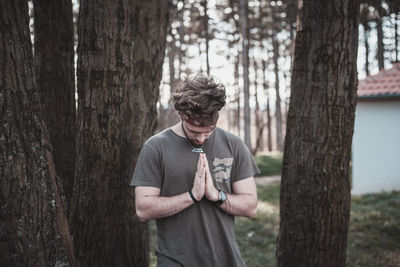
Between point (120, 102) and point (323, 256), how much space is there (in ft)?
7.93

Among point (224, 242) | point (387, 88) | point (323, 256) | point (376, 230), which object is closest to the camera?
point (224, 242)

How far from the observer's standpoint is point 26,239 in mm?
2373

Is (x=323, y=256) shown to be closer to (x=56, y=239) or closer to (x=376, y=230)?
(x=56, y=239)

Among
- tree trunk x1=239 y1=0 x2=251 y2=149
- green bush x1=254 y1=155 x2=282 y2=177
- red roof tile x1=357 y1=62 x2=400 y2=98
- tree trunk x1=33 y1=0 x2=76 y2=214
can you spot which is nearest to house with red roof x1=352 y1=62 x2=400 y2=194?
red roof tile x1=357 y1=62 x2=400 y2=98

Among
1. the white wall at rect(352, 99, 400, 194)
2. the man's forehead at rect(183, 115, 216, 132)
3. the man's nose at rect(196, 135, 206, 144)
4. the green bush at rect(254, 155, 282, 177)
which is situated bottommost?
the green bush at rect(254, 155, 282, 177)

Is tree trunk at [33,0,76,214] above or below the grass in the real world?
above

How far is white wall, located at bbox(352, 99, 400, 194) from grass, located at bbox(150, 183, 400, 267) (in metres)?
1.96

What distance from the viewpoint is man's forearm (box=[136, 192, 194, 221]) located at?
268 centimetres

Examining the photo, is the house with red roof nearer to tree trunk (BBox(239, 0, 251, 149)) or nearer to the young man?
tree trunk (BBox(239, 0, 251, 149))

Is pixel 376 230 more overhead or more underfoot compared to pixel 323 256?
more underfoot

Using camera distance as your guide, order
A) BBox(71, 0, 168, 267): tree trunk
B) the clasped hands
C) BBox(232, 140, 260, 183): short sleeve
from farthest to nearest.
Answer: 1. BBox(71, 0, 168, 267): tree trunk
2. BBox(232, 140, 260, 183): short sleeve
3. the clasped hands

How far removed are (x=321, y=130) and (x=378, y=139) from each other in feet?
37.4

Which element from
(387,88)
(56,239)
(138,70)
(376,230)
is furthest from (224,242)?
(387,88)

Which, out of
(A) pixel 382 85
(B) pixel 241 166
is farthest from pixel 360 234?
(A) pixel 382 85
